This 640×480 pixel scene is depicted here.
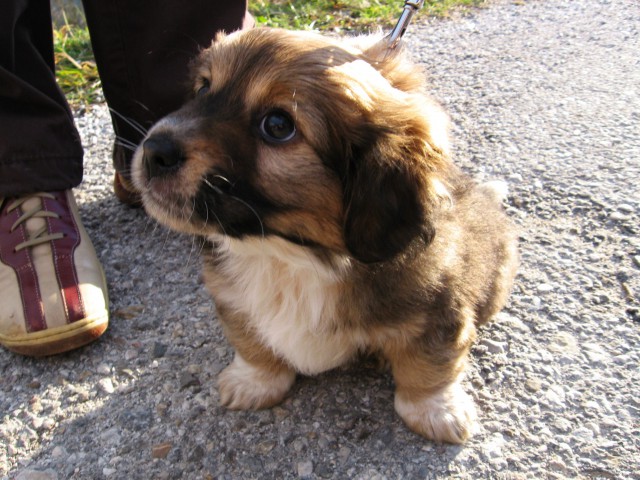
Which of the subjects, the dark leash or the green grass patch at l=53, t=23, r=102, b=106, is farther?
the green grass patch at l=53, t=23, r=102, b=106

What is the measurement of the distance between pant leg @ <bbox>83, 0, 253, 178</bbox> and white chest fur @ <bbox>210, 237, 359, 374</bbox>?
108 cm

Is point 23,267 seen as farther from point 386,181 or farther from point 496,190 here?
point 496,190

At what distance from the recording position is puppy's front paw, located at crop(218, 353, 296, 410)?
223cm

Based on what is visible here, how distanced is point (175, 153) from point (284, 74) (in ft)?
1.27

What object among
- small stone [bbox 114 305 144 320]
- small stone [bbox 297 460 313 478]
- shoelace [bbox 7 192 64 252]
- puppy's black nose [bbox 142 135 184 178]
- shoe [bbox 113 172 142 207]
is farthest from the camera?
shoe [bbox 113 172 142 207]

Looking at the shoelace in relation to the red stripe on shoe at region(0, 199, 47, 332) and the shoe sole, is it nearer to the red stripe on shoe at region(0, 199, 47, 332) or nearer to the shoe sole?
the red stripe on shoe at region(0, 199, 47, 332)

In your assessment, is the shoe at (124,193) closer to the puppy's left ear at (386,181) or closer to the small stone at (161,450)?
the small stone at (161,450)

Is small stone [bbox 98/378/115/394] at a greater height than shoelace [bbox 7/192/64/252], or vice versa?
shoelace [bbox 7/192/64/252]

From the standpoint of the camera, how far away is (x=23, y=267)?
2508 mm

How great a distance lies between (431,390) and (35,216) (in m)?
1.87

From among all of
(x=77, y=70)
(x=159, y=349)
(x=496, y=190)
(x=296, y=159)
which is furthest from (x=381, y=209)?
(x=77, y=70)

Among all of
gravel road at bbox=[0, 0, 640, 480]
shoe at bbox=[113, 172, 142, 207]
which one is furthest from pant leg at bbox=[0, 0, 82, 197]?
gravel road at bbox=[0, 0, 640, 480]

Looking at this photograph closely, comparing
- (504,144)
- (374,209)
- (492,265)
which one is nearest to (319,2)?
(504,144)

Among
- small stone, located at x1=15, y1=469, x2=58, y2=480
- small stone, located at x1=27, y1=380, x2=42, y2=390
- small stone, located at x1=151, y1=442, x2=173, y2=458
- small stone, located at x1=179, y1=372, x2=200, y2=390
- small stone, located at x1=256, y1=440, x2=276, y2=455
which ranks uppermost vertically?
small stone, located at x1=256, y1=440, x2=276, y2=455
